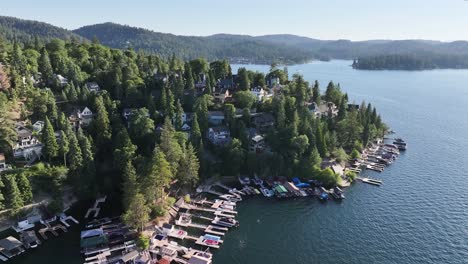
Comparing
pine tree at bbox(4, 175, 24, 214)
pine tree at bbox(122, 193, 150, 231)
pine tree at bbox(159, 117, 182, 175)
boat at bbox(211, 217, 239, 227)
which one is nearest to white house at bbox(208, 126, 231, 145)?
pine tree at bbox(159, 117, 182, 175)

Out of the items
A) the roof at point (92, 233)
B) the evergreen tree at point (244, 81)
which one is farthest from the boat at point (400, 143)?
the roof at point (92, 233)

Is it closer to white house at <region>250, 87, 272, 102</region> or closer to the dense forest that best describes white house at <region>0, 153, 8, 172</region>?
the dense forest

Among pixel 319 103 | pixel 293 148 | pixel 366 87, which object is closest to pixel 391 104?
pixel 366 87

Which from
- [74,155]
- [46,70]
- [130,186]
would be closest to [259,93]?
[130,186]

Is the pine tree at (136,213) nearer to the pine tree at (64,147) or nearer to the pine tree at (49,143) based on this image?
the pine tree at (64,147)

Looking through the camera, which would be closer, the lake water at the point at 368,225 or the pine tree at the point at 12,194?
the lake water at the point at 368,225

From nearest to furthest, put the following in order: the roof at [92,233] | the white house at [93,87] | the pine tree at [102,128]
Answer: the roof at [92,233]
the pine tree at [102,128]
the white house at [93,87]
